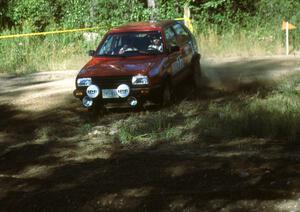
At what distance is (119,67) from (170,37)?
1604 millimetres

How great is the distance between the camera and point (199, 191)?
650 cm

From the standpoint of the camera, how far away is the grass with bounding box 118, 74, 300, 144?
9.52 m

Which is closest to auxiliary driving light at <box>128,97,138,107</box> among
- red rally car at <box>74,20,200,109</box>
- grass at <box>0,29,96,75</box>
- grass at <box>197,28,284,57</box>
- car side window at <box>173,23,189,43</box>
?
red rally car at <box>74,20,200,109</box>

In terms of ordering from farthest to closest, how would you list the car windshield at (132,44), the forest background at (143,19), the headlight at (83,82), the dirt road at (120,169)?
the forest background at (143,19) < the car windshield at (132,44) < the headlight at (83,82) < the dirt road at (120,169)

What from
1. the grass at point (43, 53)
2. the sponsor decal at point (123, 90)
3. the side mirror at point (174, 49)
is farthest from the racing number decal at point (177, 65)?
the grass at point (43, 53)

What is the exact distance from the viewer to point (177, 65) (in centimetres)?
1262

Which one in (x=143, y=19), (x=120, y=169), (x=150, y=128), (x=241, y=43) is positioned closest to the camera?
(x=120, y=169)

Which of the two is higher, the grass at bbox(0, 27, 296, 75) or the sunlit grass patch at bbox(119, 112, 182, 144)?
the grass at bbox(0, 27, 296, 75)

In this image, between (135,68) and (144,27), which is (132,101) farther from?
(144,27)

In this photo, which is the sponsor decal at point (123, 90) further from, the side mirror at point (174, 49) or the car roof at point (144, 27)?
the car roof at point (144, 27)

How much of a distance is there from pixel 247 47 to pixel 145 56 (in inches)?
334

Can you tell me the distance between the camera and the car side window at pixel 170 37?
41.1ft

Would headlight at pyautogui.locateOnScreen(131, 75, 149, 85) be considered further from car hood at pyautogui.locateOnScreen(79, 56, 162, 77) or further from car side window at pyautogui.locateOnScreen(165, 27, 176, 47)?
car side window at pyautogui.locateOnScreen(165, 27, 176, 47)

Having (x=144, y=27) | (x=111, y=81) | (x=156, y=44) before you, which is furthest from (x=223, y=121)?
(x=144, y=27)
